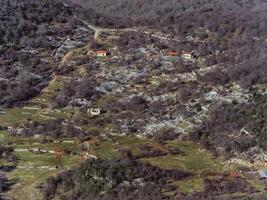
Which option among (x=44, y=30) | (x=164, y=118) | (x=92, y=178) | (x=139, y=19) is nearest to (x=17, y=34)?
Result: (x=44, y=30)

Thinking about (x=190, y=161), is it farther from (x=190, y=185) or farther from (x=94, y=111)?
(x=94, y=111)

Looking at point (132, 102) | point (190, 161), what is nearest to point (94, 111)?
point (132, 102)

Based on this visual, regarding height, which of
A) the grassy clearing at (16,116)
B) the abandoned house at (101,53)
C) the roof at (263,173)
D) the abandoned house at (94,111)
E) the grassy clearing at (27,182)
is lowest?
the grassy clearing at (16,116)

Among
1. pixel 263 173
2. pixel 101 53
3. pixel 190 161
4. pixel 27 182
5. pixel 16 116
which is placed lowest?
pixel 16 116

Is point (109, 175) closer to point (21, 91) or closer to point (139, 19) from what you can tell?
point (21, 91)

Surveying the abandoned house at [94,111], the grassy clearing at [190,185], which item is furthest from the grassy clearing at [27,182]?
the abandoned house at [94,111]

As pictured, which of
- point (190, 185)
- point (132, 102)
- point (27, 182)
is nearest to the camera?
point (190, 185)

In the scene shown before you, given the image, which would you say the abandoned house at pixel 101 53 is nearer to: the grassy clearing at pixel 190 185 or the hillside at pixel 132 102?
the hillside at pixel 132 102

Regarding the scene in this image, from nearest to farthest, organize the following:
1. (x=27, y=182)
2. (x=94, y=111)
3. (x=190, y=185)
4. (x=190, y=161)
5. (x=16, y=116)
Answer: (x=190, y=185)
(x=27, y=182)
(x=190, y=161)
(x=16, y=116)
(x=94, y=111)
